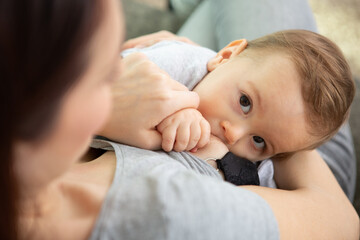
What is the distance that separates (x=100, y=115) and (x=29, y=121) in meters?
0.09

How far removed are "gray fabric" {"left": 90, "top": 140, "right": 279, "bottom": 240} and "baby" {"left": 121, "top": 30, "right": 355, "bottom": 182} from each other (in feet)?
0.78

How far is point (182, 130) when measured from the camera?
31.2 inches

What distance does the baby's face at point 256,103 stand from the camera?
0.91 meters

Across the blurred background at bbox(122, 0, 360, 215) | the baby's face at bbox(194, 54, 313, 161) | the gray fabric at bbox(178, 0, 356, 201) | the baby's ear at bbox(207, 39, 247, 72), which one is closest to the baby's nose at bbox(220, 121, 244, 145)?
the baby's face at bbox(194, 54, 313, 161)

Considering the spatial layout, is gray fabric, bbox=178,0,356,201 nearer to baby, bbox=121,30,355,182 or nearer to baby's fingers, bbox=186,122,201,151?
baby, bbox=121,30,355,182

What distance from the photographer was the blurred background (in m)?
1.53

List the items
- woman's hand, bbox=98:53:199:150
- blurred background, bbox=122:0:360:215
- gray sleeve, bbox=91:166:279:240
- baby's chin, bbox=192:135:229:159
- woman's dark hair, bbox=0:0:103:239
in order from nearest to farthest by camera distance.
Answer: woman's dark hair, bbox=0:0:103:239, gray sleeve, bbox=91:166:279:240, woman's hand, bbox=98:53:199:150, baby's chin, bbox=192:135:229:159, blurred background, bbox=122:0:360:215

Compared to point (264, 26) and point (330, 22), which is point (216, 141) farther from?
point (330, 22)

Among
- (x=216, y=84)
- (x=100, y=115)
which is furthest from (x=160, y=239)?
(x=216, y=84)

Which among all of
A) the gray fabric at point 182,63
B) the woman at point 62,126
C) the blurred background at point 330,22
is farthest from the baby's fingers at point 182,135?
the blurred background at point 330,22

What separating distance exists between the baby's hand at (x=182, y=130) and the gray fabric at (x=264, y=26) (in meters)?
0.70

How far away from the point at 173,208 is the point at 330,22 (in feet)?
6.55

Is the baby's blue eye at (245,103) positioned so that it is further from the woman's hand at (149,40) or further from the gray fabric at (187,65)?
the woman's hand at (149,40)

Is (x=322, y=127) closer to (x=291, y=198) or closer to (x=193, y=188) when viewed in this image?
(x=291, y=198)
